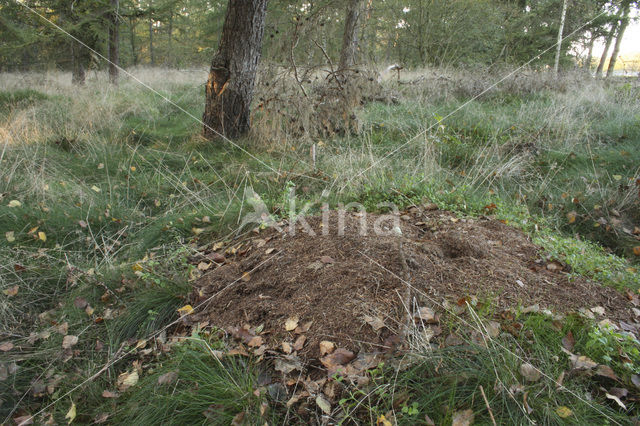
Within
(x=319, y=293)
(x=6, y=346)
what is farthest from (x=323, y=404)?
(x=6, y=346)

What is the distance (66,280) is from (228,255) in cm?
124

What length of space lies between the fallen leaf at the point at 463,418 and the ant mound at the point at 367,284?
1.31ft

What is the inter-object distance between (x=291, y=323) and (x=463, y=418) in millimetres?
904

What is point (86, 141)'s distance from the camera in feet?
16.8

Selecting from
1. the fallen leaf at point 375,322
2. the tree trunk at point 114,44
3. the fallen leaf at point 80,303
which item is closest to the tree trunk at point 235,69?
the fallen leaf at point 80,303

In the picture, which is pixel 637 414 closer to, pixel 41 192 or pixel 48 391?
pixel 48 391

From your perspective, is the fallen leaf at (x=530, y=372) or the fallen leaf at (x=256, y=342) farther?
the fallen leaf at (x=256, y=342)

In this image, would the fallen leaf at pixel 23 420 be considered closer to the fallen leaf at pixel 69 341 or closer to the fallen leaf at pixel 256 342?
the fallen leaf at pixel 69 341

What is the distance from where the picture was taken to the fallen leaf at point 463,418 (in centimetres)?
141

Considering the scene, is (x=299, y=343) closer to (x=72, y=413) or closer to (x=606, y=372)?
(x=72, y=413)

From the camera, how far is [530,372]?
1.54m

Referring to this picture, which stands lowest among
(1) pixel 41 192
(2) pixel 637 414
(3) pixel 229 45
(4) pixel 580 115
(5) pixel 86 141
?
(2) pixel 637 414

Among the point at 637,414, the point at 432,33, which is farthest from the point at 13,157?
the point at 432,33

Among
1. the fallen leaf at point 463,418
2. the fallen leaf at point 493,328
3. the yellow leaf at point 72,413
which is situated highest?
the fallen leaf at point 493,328
